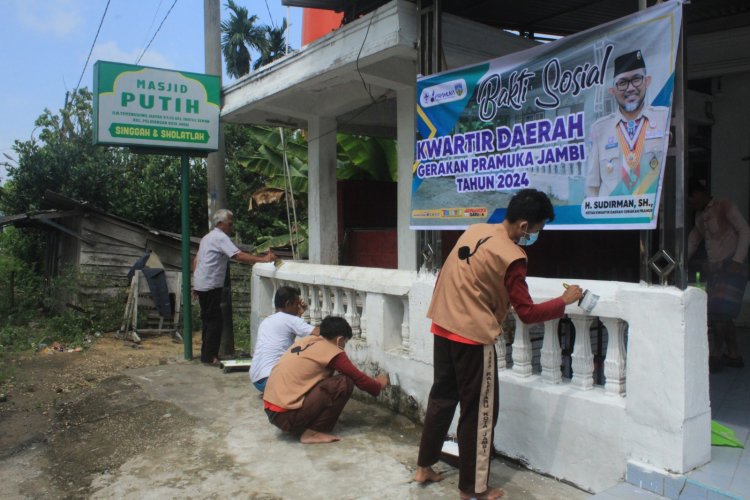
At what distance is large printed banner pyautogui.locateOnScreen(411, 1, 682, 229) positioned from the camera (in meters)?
3.17

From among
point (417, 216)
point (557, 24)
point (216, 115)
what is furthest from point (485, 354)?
point (216, 115)

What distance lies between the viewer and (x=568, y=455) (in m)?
3.50

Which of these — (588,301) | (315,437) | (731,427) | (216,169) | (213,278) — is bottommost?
(315,437)

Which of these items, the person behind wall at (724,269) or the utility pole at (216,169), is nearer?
the person behind wall at (724,269)

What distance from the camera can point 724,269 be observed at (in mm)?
4996

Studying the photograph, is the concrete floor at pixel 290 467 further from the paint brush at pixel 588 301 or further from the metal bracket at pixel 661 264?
the metal bracket at pixel 661 264

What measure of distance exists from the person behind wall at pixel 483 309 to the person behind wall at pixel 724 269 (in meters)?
2.51

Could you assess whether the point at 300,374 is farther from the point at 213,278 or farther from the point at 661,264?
the point at 213,278

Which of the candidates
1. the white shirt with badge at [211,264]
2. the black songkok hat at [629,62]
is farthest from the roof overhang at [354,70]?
the black songkok hat at [629,62]

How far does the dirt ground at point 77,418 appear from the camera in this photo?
409 cm

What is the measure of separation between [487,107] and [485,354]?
1.77 meters

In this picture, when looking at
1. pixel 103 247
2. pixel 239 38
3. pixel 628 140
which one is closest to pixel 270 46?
pixel 239 38

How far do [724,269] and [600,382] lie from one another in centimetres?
147

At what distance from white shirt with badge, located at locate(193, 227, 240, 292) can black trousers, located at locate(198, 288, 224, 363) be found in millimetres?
93
